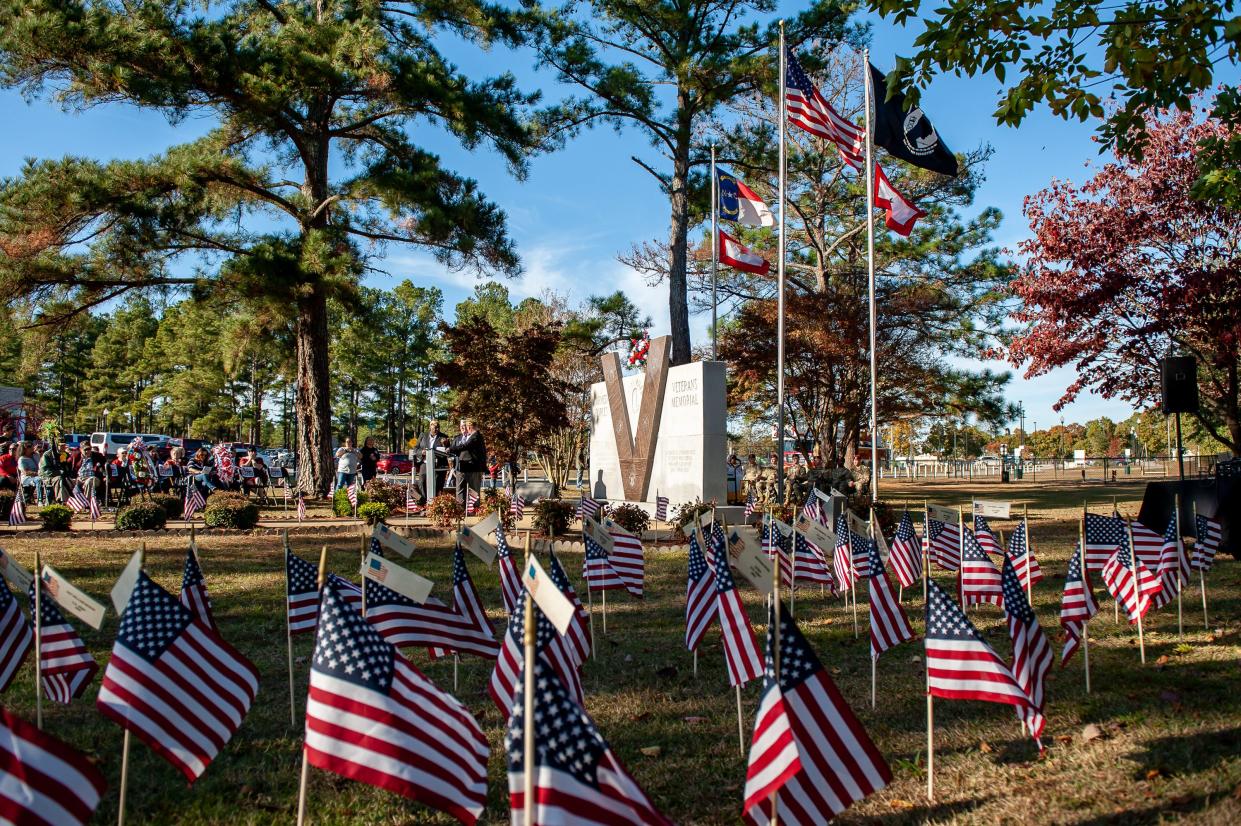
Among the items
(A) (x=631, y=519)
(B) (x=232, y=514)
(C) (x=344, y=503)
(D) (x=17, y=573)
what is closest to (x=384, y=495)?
(C) (x=344, y=503)

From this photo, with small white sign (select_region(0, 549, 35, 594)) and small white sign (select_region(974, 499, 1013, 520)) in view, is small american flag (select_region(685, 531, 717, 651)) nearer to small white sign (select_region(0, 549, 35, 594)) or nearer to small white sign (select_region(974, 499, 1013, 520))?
small white sign (select_region(974, 499, 1013, 520))

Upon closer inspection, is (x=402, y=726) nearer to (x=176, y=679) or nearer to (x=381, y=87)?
(x=176, y=679)

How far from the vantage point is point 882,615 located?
5.40 meters

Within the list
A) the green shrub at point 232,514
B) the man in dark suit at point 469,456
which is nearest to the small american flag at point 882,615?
the man in dark suit at point 469,456

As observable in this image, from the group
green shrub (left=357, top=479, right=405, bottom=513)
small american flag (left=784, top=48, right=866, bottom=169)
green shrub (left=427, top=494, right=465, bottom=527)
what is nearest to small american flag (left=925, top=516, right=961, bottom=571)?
small american flag (left=784, top=48, right=866, bottom=169)

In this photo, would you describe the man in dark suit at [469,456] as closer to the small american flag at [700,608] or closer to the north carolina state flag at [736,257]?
the north carolina state flag at [736,257]

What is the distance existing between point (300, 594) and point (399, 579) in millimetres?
1634

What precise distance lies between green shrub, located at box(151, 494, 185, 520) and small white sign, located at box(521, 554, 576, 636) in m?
15.3

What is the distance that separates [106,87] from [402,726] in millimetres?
19705

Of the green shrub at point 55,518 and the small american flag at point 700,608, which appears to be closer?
the small american flag at point 700,608

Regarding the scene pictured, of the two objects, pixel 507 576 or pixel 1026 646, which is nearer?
pixel 1026 646

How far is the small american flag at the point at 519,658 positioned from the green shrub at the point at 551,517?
9.60 m

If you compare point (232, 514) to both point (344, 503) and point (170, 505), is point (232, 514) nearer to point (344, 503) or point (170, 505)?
point (170, 505)

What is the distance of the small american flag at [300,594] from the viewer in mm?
5508
